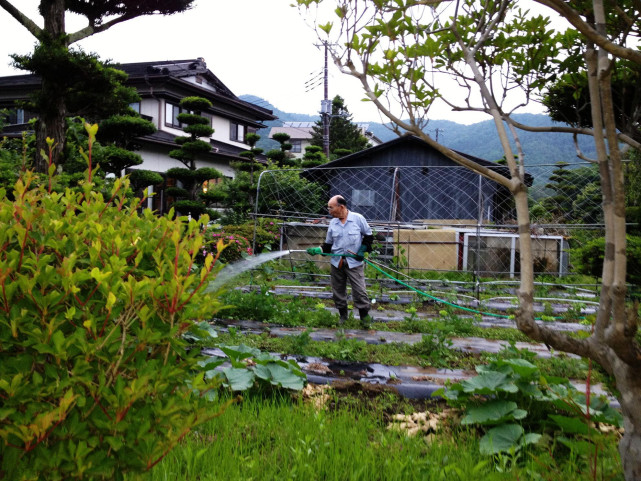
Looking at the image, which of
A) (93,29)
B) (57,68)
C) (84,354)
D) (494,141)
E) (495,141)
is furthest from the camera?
(494,141)

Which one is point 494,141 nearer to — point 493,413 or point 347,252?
point 347,252

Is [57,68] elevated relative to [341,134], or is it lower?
lower

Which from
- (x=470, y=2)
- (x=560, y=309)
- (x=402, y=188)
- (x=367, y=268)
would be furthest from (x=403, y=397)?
(x=402, y=188)

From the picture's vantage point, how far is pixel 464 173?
20.5 m

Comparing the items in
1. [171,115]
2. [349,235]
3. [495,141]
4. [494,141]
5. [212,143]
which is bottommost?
[349,235]

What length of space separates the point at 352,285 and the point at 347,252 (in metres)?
0.45

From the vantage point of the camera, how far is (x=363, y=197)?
22406mm

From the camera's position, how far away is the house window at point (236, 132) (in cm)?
3017

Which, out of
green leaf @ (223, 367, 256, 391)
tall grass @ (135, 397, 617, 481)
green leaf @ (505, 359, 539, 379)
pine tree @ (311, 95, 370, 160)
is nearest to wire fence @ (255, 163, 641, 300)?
green leaf @ (505, 359, 539, 379)

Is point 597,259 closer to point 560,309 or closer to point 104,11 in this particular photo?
point 560,309

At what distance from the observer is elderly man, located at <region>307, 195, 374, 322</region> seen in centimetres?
699

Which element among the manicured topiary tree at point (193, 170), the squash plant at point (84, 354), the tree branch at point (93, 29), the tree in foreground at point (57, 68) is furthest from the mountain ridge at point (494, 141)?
the squash plant at point (84, 354)

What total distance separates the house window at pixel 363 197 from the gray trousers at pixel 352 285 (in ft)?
49.9

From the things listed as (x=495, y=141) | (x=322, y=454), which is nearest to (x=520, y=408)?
(x=322, y=454)
